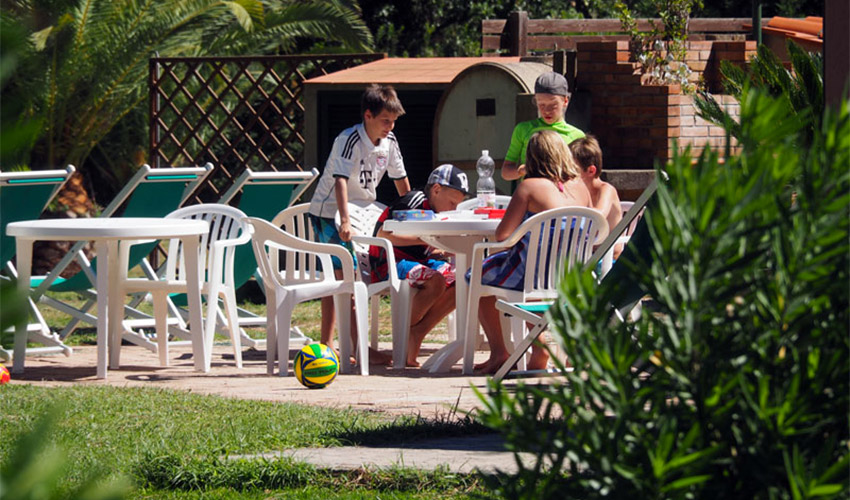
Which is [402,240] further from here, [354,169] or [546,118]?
[546,118]

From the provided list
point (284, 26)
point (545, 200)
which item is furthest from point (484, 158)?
point (284, 26)

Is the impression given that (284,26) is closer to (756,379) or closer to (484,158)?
(484,158)

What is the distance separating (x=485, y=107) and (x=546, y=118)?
11.1 ft

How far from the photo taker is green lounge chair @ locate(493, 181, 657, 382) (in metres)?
1.55

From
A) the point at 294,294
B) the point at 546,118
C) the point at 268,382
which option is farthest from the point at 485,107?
the point at 268,382

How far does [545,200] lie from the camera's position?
6121 mm

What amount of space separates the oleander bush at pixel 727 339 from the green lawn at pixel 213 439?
1.57m

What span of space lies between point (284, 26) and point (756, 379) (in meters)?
15.5

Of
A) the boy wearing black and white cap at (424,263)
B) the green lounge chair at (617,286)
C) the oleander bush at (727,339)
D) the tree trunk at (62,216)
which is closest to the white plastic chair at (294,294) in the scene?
the boy wearing black and white cap at (424,263)

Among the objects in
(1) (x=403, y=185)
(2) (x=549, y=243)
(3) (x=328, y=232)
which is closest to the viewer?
(2) (x=549, y=243)

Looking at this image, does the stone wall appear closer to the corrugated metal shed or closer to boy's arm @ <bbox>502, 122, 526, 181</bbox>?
the corrugated metal shed

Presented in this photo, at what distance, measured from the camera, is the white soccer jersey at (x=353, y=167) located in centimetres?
696

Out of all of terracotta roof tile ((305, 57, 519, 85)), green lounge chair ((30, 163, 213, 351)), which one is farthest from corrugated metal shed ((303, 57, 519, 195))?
green lounge chair ((30, 163, 213, 351))

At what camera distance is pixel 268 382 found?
633 cm
